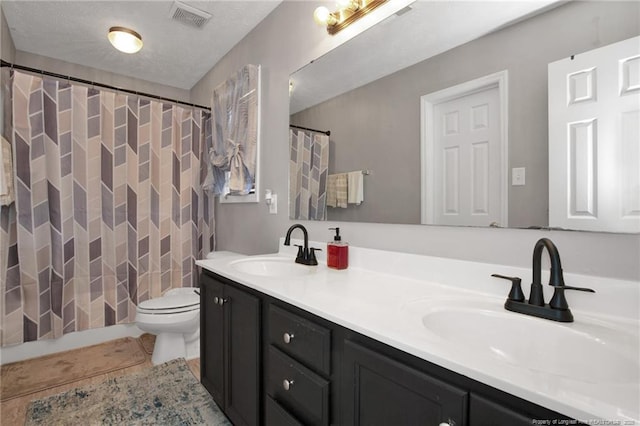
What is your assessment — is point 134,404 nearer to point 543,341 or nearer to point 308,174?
point 308,174

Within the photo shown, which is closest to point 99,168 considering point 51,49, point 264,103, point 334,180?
point 51,49

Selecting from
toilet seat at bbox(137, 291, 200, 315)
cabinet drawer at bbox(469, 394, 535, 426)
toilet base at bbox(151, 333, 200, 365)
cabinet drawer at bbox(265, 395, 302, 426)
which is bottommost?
toilet base at bbox(151, 333, 200, 365)

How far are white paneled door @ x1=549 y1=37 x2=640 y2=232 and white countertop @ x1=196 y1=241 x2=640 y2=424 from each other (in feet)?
0.58

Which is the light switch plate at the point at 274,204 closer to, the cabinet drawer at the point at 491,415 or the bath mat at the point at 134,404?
the bath mat at the point at 134,404

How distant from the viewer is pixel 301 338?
966 millimetres

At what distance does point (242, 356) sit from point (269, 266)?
0.51 metres

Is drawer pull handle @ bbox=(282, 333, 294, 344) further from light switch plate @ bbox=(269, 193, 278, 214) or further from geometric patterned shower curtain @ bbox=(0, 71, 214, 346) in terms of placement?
geometric patterned shower curtain @ bbox=(0, 71, 214, 346)

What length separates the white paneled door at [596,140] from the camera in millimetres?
767

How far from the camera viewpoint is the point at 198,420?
5.16ft

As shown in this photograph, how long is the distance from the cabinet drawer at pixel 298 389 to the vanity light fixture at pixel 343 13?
1490mm

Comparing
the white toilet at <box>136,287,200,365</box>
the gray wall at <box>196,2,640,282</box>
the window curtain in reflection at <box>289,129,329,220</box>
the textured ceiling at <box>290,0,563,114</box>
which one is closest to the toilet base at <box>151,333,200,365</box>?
the white toilet at <box>136,287,200,365</box>

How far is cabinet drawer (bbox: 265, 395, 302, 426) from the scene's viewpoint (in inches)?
39.2

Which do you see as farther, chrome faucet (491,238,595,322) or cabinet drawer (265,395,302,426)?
cabinet drawer (265,395,302,426)

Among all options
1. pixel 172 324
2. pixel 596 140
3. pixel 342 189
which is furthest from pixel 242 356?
pixel 596 140
